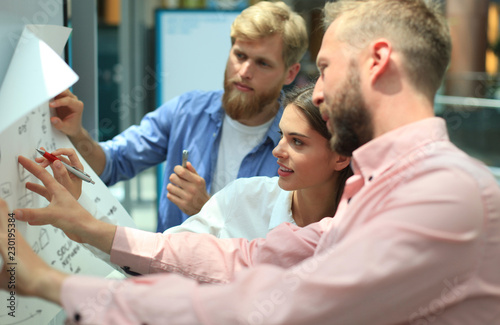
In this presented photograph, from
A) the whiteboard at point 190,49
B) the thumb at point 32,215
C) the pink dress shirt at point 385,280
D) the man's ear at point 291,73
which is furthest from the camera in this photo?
the whiteboard at point 190,49

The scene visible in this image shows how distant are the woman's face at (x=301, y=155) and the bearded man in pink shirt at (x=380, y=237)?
1.78 feet

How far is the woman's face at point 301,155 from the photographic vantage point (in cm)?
199

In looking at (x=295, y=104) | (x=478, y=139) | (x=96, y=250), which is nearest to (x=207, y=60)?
(x=295, y=104)

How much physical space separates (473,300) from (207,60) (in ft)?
10.1

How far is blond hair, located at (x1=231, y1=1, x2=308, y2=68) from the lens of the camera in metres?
2.73

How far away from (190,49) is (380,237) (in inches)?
123

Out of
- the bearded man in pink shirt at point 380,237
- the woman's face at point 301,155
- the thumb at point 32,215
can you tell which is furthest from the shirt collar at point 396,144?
the thumb at point 32,215

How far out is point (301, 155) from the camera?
2008 millimetres

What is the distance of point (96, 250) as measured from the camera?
1648mm

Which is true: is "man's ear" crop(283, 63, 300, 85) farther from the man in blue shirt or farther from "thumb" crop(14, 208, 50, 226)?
"thumb" crop(14, 208, 50, 226)

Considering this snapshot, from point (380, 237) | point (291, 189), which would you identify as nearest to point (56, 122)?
point (291, 189)

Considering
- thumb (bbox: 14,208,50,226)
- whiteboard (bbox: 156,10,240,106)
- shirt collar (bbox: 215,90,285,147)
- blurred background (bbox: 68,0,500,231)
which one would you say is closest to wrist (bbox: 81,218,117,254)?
thumb (bbox: 14,208,50,226)

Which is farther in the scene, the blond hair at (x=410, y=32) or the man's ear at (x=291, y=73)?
the man's ear at (x=291, y=73)

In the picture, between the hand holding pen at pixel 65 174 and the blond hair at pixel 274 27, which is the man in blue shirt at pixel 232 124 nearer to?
the blond hair at pixel 274 27
